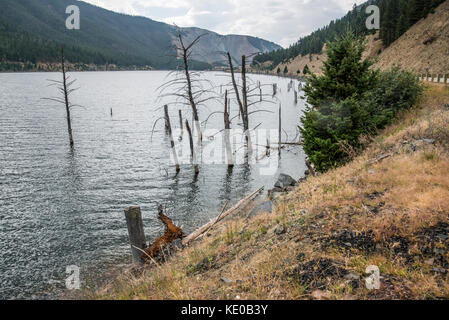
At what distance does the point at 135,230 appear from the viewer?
1066 cm

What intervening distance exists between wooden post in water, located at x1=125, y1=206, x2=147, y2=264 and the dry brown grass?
0.74m

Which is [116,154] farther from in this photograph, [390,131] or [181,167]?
[390,131]

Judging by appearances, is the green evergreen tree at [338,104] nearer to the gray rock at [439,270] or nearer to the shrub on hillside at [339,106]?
the shrub on hillside at [339,106]

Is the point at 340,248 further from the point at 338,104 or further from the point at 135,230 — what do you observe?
the point at 338,104

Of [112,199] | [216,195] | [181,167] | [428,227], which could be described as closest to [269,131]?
[181,167]

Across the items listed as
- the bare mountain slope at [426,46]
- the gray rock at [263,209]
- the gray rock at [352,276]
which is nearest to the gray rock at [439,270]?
the gray rock at [352,276]

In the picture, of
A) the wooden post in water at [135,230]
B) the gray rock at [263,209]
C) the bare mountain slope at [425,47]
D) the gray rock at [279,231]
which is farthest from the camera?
the bare mountain slope at [425,47]

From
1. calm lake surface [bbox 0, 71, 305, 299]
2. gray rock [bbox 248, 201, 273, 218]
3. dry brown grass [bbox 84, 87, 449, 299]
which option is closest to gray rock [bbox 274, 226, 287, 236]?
dry brown grass [bbox 84, 87, 449, 299]

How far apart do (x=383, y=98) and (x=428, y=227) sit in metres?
17.7

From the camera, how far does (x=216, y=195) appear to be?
2088 centimetres

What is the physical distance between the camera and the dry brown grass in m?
5.98

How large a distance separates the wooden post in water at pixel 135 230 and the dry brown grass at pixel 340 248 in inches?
29.2

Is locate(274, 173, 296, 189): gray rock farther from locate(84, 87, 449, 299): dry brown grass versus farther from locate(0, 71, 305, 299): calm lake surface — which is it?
locate(84, 87, 449, 299): dry brown grass

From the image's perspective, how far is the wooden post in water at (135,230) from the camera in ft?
34.3
